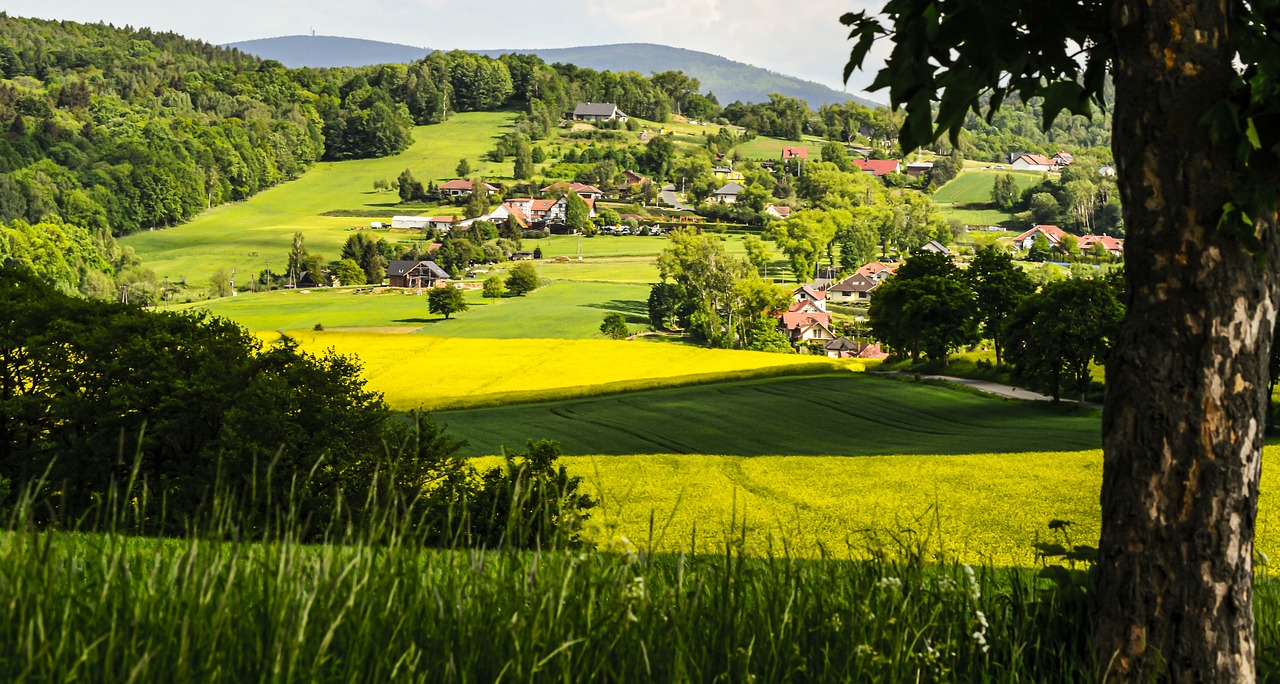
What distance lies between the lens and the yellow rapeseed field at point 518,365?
49469mm

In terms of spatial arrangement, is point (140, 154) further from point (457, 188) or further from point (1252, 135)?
point (1252, 135)

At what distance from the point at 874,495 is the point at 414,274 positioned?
90.4 metres

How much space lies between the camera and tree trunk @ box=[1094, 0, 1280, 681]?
367 centimetres

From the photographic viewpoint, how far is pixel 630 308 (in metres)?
97.6

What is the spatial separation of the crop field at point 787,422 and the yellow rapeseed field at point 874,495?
383 centimetres

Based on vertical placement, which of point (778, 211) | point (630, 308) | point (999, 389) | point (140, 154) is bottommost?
point (630, 308)

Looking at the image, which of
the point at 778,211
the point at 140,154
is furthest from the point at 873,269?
the point at 140,154

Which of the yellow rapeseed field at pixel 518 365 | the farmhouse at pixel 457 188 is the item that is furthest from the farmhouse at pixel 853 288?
the farmhouse at pixel 457 188

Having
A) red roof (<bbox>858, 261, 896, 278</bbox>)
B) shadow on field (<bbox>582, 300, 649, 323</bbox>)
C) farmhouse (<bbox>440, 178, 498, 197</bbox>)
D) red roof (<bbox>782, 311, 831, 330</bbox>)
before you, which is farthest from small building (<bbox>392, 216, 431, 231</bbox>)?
red roof (<bbox>782, 311, 831, 330</bbox>)

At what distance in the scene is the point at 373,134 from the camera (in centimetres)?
18288

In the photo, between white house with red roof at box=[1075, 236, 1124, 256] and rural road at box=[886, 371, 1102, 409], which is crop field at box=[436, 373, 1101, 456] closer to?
rural road at box=[886, 371, 1102, 409]

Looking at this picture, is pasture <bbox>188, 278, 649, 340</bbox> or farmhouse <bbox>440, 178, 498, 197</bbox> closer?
pasture <bbox>188, 278, 649, 340</bbox>

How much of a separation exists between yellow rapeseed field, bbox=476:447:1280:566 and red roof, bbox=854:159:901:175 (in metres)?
160

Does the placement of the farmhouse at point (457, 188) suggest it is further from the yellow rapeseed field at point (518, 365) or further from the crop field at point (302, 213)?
the yellow rapeseed field at point (518, 365)
